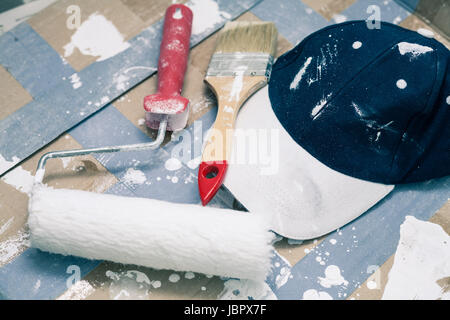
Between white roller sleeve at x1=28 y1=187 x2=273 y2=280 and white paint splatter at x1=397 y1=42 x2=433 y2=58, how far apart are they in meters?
0.37

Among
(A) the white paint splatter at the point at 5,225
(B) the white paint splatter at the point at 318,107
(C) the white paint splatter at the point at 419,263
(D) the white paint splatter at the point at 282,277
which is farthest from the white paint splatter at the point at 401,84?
(A) the white paint splatter at the point at 5,225

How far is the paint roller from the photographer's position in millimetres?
712

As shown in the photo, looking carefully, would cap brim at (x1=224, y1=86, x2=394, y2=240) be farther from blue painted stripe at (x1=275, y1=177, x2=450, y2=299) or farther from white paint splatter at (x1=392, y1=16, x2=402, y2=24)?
white paint splatter at (x1=392, y1=16, x2=402, y2=24)

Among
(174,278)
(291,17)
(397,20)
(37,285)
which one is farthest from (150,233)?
(397,20)

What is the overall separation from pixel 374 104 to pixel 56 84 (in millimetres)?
580

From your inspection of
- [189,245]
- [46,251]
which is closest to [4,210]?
[46,251]

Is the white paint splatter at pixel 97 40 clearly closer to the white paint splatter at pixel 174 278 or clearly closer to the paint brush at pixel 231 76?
the paint brush at pixel 231 76

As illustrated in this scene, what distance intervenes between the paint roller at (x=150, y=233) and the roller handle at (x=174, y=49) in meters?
0.22

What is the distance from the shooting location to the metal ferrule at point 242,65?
89 cm

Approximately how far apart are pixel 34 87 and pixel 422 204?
74 centimetres

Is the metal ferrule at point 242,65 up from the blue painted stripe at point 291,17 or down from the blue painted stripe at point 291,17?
down

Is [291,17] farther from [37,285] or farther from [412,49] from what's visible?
[37,285]

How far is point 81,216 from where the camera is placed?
0.72 m

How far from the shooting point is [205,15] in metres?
1.00
